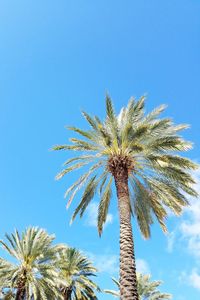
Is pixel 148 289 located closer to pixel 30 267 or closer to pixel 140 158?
pixel 30 267

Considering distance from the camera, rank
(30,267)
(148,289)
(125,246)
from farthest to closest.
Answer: (148,289), (30,267), (125,246)

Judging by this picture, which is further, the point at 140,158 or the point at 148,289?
the point at 148,289

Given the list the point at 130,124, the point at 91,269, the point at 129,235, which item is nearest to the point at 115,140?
the point at 130,124

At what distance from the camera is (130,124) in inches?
666

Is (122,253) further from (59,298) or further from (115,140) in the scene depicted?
(59,298)

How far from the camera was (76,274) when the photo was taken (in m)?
33.7

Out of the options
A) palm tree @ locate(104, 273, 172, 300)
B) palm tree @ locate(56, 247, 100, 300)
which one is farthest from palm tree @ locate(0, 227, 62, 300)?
palm tree @ locate(104, 273, 172, 300)

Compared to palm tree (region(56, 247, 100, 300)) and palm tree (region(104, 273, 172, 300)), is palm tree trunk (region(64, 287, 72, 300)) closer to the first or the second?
palm tree (region(56, 247, 100, 300))

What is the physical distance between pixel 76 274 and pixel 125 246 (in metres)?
21.3

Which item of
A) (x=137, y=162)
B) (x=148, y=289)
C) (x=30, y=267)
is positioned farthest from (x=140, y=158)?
(x=148, y=289)

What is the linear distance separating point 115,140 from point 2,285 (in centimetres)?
1686

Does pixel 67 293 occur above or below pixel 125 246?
above

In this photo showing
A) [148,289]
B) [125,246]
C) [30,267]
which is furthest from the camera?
[148,289]

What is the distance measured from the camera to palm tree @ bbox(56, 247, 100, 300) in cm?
3272
